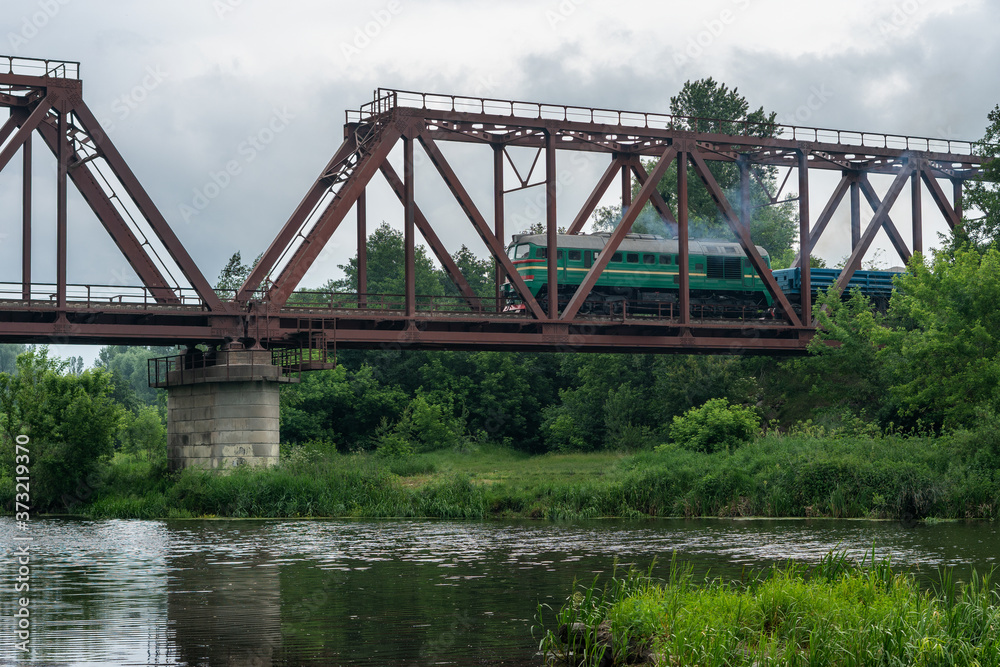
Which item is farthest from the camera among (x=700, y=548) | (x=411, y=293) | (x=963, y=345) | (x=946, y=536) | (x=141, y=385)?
(x=141, y=385)

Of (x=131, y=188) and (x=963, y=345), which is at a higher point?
(x=131, y=188)

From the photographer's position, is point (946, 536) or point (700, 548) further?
point (946, 536)

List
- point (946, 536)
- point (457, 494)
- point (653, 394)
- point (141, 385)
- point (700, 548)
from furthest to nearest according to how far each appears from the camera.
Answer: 1. point (141, 385)
2. point (653, 394)
3. point (457, 494)
4. point (946, 536)
5. point (700, 548)

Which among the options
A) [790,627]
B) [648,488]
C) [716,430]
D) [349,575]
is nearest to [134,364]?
[716,430]

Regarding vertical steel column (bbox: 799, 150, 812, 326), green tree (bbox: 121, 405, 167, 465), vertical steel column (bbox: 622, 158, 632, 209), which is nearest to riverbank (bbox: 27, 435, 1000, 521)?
vertical steel column (bbox: 799, 150, 812, 326)

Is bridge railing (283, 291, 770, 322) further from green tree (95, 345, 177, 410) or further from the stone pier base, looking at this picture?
green tree (95, 345, 177, 410)

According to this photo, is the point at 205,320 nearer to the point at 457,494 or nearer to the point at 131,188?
the point at 131,188

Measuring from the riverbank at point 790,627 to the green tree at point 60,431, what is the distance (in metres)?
30.5

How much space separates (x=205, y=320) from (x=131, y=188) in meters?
5.38

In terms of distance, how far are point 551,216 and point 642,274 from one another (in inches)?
352

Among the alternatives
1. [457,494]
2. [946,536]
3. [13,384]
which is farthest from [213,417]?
[946,536]

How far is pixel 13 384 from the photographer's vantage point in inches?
1684

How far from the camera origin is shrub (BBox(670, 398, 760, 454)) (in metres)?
42.3

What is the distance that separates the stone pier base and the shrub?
1489cm
